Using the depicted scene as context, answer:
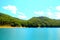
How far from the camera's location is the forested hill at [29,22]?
181 ft

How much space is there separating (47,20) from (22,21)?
11.8 m

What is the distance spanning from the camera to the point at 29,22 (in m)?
59.2

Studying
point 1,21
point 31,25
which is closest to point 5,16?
point 1,21

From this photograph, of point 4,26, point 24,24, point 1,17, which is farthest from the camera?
point 1,17

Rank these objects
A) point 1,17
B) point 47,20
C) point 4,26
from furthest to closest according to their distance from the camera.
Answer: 1. point 47,20
2. point 1,17
3. point 4,26

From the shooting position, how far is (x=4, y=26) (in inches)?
2048

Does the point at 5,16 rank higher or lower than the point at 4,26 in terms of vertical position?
higher

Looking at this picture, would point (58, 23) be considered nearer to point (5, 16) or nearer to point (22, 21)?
point (22, 21)

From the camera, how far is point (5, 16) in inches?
2446

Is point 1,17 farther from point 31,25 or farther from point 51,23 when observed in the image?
point 51,23

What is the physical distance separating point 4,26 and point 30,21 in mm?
11777

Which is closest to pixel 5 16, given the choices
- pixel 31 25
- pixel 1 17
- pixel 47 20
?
pixel 1 17

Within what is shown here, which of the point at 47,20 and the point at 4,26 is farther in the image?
the point at 47,20

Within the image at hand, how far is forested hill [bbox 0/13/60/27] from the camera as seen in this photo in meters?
55.2
